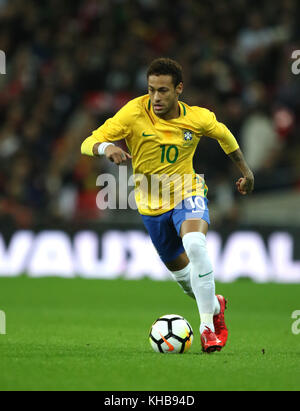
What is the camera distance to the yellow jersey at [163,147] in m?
7.21

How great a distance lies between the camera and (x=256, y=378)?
A: 18.4 ft

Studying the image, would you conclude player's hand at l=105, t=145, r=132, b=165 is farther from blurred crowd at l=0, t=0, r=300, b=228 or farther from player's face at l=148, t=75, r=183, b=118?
blurred crowd at l=0, t=0, r=300, b=228

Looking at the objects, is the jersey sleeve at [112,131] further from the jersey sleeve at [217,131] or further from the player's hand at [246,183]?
the player's hand at [246,183]

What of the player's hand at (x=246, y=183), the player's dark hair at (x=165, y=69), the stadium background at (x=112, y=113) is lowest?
the player's hand at (x=246, y=183)

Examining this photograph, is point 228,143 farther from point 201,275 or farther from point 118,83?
point 118,83

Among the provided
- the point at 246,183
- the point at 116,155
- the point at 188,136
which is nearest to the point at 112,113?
the point at 188,136

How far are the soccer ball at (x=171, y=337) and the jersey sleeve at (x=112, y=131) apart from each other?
4.86ft

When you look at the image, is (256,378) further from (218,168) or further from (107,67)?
→ (107,67)

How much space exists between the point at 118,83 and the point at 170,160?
9740 millimetres

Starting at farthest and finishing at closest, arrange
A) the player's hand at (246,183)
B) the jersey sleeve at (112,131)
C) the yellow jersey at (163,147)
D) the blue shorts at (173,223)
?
the player's hand at (246,183)
the yellow jersey at (163,147)
the blue shorts at (173,223)
the jersey sleeve at (112,131)

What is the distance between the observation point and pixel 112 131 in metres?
7.04

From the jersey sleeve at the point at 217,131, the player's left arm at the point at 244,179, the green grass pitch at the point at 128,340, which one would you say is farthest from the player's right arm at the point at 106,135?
the green grass pitch at the point at 128,340

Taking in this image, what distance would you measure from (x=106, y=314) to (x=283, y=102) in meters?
6.92
